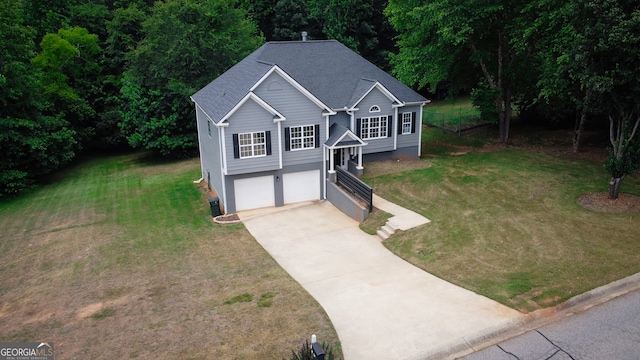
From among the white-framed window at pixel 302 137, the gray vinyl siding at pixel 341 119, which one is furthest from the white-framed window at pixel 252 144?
the gray vinyl siding at pixel 341 119

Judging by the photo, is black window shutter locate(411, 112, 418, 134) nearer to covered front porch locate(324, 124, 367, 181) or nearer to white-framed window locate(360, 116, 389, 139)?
white-framed window locate(360, 116, 389, 139)

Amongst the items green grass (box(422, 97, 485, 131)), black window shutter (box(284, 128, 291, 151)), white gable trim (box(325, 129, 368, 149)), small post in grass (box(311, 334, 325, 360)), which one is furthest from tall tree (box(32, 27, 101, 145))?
small post in grass (box(311, 334, 325, 360))

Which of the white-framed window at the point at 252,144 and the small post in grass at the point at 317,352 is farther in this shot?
the white-framed window at the point at 252,144

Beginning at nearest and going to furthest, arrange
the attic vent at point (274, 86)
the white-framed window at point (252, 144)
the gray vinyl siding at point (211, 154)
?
the white-framed window at point (252, 144)
the attic vent at point (274, 86)
the gray vinyl siding at point (211, 154)

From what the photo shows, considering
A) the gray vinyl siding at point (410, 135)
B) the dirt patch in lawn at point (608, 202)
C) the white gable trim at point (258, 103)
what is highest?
the white gable trim at point (258, 103)

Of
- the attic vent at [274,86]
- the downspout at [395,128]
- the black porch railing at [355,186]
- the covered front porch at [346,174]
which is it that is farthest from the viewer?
the downspout at [395,128]

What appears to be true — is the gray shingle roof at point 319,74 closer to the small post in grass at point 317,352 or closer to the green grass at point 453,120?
the green grass at point 453,120
